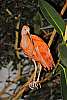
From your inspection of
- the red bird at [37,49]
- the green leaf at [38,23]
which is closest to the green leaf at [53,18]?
the red bird at [37,49]

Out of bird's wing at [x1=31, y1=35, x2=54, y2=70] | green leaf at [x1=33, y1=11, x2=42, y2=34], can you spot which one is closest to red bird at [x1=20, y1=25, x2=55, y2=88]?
bird's wing at [x1=31, y1=35, x2=54, y2=70]

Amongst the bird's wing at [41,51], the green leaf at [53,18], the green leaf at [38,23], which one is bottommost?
the green leaf at [38,23]

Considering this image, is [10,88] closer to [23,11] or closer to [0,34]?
[0,34]

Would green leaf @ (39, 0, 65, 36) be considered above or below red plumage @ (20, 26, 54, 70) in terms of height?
above

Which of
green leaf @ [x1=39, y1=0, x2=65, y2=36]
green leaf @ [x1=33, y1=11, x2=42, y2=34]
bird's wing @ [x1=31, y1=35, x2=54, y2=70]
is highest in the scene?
green leaf @ [x1=39, y1=0, x2=65, y2=36]

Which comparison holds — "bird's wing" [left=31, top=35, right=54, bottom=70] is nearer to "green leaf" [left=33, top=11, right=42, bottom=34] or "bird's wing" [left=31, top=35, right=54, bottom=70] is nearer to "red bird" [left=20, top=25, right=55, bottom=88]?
"red bird" [left=20, top=25, right=55, bottom=88]

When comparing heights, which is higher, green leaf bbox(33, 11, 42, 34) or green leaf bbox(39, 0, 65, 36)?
green leaf bbox(39, 0, 65, 36)

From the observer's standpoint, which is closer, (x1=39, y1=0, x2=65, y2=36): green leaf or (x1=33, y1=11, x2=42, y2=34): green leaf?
(x1=39, y1=0, x2=65, y2=36): green leaf

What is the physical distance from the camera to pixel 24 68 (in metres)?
1.22

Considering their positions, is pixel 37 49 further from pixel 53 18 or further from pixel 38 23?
pixel 38 23

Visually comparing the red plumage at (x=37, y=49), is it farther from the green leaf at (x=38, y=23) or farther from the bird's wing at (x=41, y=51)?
the green leaf at (x=38, y=23)

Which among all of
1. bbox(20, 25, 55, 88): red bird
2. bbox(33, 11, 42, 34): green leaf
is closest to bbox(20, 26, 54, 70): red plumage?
bbox(20, 25, 55, 88): red bird

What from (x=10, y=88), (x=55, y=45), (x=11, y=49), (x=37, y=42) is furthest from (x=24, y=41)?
(x=10, y=88)

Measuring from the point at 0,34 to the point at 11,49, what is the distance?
106 mm
